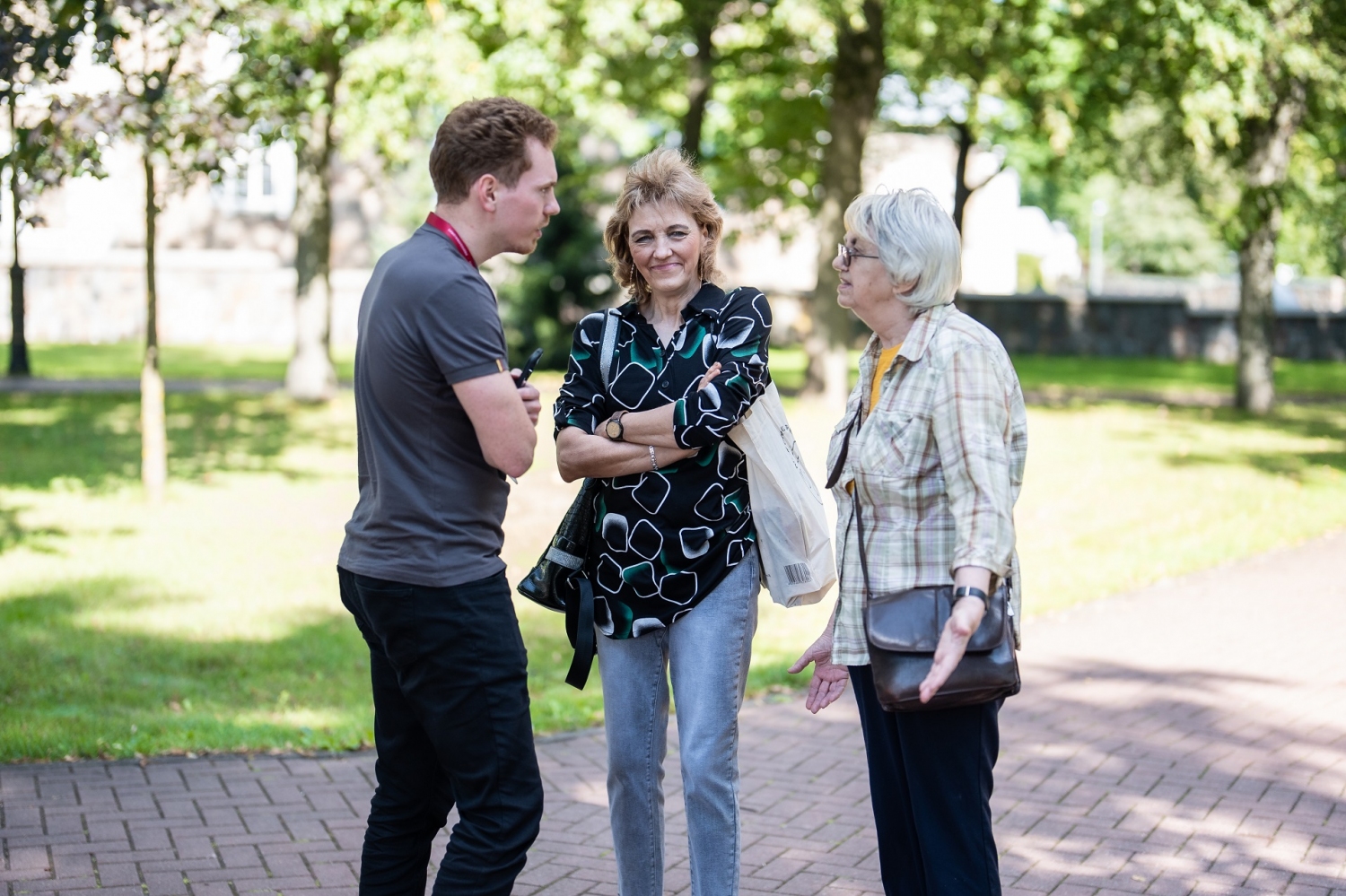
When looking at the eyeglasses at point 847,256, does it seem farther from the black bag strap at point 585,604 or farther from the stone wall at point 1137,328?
the stone wall at point 1137,328

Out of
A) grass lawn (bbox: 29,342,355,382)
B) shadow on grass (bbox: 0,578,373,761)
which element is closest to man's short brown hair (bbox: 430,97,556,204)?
shadow on grass (bbox: 0,578,373,761)

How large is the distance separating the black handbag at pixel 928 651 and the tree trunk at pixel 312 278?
1875 centimetres

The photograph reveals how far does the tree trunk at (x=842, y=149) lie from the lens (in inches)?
811

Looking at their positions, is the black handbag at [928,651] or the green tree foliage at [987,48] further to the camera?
the green tree foliage at [987,48]

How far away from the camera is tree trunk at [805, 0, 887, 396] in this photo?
811 inches

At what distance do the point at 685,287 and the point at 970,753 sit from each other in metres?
1.30

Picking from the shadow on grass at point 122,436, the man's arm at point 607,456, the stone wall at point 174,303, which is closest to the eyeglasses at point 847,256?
the man's arm at point 607,456

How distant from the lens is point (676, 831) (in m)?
4.93

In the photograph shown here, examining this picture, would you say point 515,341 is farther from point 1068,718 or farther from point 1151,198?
point 1151,198

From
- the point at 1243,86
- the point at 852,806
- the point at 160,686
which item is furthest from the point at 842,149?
the point at 852,806

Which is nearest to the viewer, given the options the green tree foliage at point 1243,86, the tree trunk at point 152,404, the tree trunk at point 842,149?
the tree trunk at point 152,404

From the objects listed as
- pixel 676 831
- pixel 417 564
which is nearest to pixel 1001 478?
pixel 417 564

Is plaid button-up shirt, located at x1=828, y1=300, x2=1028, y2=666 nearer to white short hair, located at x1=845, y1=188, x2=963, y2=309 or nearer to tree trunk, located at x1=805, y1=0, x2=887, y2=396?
white short hair, located at x1=845, y1=188, x2=963, y2=309

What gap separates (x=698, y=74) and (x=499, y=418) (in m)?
20.0
